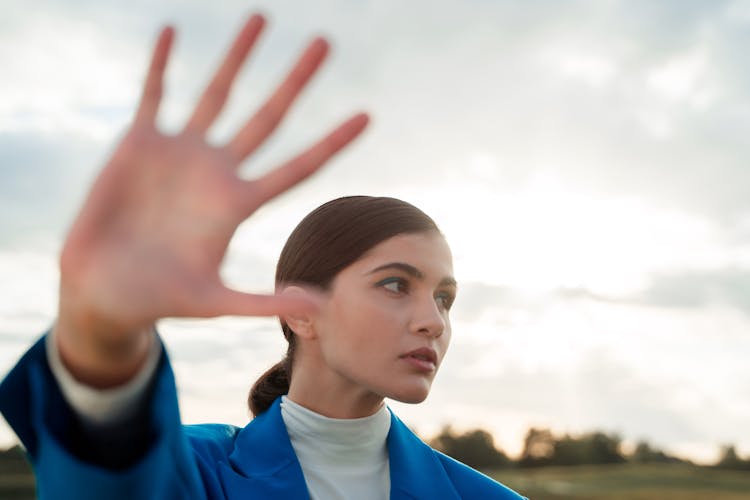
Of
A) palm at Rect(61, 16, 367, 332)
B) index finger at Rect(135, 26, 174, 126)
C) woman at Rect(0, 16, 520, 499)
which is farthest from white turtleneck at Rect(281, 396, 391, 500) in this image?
index finger at Rect(135, 26, 174, 126)

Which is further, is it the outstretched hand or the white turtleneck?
the white turtleneck

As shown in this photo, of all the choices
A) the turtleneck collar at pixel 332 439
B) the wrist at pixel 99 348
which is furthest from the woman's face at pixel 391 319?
the wrist at pixel 99 348

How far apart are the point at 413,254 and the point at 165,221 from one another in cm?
191

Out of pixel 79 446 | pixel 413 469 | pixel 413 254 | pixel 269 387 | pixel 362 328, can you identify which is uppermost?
pixel 413 254

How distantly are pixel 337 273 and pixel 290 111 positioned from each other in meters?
1.73

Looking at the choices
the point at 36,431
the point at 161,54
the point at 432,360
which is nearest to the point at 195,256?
the point at 161,54

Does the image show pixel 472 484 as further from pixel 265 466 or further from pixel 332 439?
pixel 265 466

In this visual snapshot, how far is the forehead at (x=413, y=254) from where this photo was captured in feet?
12.1

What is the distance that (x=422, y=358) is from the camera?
350 cm

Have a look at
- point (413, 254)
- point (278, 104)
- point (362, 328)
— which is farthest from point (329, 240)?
point (278, 104)

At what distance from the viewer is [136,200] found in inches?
75.5

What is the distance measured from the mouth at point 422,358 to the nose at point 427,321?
8cm

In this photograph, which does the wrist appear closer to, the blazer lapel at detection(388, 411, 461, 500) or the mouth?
the mouth

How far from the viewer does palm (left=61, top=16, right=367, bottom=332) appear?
A: 6.06ft
